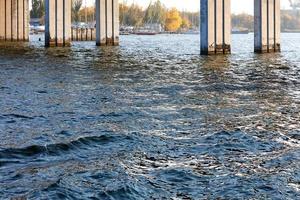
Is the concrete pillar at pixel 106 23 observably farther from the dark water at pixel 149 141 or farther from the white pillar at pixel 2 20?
the dark water at pixel 149 141

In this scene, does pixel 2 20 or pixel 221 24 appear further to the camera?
pixel 2 20

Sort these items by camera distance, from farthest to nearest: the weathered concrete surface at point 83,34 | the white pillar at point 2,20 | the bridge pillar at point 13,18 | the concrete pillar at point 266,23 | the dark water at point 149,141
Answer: the weathered concrete surface at point 83,34 → the bridge pillar at point 13,18 → the white pillar at point 2,20 → the concrete pillar at point 266,23 → the dark water at point 149,141

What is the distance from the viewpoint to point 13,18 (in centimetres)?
10006

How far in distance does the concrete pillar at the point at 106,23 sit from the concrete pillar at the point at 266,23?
88.0 ft

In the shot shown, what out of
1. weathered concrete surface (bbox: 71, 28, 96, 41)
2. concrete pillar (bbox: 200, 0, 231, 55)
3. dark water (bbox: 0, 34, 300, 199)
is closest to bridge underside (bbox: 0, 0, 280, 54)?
concrete pillar (bbox: 200, 0, 231, 55)

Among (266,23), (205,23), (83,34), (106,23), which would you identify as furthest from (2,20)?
(266,23)

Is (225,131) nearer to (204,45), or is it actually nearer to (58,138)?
(58,138)

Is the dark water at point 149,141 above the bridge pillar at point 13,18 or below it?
below

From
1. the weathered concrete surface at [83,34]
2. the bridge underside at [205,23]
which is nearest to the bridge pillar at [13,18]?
the bridge underside at [205,23]

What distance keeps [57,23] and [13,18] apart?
33.6m

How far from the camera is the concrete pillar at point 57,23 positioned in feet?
226

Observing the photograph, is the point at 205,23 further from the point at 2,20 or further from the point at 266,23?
the point at 2,20

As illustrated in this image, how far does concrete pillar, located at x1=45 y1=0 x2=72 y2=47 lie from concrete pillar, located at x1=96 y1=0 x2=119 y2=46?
1248cm

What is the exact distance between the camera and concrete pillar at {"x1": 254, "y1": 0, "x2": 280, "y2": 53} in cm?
6366
